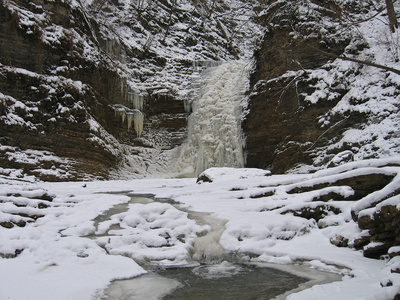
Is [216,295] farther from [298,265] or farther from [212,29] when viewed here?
[212,29]

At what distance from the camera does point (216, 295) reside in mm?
3412

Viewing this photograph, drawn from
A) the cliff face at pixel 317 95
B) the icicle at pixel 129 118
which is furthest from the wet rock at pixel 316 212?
the icicle at pixel 129 118

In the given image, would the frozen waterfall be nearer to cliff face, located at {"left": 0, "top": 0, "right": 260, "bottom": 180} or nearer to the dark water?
cliff face, located at {"left": 0, "top": 0, "right": 260, "bottom": 180}

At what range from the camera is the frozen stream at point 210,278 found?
134 inches

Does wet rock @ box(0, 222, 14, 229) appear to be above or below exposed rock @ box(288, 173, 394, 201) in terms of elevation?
below

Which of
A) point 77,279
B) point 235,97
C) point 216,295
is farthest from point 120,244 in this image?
point 235,97

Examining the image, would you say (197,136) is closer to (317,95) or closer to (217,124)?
Answer: (217,124)

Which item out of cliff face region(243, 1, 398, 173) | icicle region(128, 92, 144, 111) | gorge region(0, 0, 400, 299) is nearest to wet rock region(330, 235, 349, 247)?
gorge region(0, 0, 400, 299)

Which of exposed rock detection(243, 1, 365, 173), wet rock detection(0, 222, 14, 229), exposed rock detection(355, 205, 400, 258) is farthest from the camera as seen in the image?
exposed rock detection(243, 1, 365, 173)

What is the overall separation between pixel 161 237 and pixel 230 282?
1.68m

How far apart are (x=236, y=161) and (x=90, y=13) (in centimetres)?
1165

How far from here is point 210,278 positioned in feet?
13.2

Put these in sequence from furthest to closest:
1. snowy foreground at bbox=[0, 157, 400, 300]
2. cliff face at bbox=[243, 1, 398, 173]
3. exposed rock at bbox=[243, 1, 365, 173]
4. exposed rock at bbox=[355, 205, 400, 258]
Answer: exposed rock at bbox=[243, 1, 365, 173] → cliff face at bbox=[243, 1, 398, 173] → exposed rock at bbox=[355, 205, 400, 258] → snowy foreground at bbox=[0, 157, 400, 300]

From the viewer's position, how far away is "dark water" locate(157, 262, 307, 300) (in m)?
3.40
